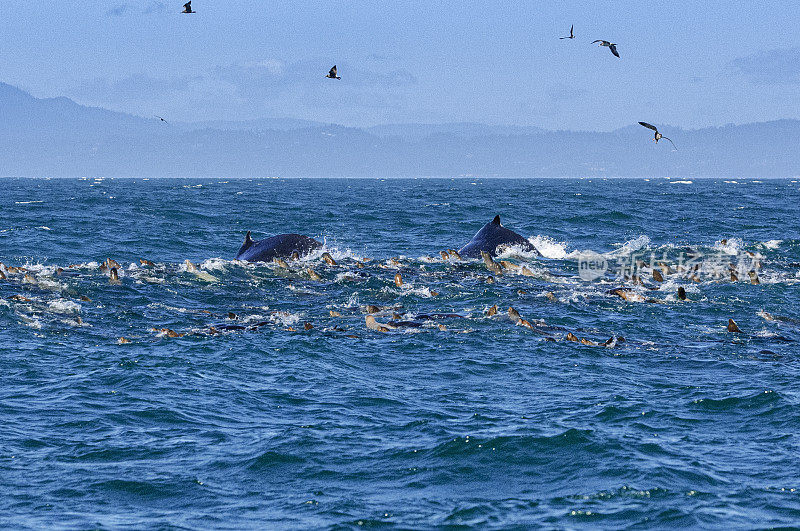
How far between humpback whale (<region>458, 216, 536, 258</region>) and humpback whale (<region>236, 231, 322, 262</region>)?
4.59 metres

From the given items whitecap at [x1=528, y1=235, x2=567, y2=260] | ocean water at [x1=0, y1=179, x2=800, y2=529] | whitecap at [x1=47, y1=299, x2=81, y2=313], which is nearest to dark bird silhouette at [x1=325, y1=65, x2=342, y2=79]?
ocean water at [x1=0, y1=179, x2=800, y2=529]

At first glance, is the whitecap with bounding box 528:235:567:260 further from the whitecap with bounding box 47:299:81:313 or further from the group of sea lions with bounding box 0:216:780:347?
the whitecap with bounding box 47:299:81:313

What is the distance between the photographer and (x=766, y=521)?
8.23 m

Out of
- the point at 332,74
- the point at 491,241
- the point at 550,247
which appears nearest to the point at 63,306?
the point at 332,74

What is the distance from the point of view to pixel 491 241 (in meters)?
26.8

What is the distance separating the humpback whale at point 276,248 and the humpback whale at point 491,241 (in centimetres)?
459

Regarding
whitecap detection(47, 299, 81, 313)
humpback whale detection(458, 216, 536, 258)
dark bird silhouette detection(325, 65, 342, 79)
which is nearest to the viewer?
whitecap detection(47, 299, 81, 313)

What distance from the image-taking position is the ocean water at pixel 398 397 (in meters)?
8.83

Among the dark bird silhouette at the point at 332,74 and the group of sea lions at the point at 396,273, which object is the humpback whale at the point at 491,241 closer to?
the group of sea lions at the point at 396,273

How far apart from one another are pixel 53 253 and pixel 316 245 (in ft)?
31.3

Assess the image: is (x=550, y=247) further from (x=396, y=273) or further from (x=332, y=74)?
(x=332, y=74)

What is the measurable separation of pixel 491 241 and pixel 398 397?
14.7m

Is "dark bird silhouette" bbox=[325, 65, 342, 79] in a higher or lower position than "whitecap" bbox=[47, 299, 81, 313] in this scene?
higher

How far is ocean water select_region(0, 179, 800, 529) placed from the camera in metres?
8.83
